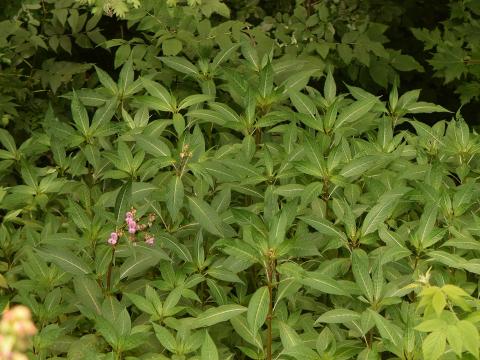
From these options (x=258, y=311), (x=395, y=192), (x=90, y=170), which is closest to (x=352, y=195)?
(x=395, y=192)

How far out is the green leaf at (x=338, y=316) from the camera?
2352 millimetres

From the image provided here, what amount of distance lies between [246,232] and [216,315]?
0.27 m

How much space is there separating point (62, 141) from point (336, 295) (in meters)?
1.35

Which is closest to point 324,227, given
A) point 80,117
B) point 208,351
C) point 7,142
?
point 208,351

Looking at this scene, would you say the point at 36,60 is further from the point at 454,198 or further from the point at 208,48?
the point at 454,198

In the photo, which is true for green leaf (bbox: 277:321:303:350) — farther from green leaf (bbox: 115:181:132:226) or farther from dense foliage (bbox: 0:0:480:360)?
green leaf (bbox: 115:181:132:226)

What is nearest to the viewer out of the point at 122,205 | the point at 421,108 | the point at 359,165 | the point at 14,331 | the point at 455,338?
the point at 14,331

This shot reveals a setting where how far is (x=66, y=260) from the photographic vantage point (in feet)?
8.50

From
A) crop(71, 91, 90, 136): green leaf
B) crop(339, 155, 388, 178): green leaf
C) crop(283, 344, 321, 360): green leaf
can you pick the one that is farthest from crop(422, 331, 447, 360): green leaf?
crop(71, 91, 90, 136): green leaf

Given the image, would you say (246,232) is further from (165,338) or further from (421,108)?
(421,108)

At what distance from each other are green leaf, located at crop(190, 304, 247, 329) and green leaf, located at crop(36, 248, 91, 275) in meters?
0.43

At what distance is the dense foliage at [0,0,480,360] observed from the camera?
7.73 feet

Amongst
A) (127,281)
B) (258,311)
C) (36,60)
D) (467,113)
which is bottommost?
(467,113)

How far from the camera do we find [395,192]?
2691 millimetres
